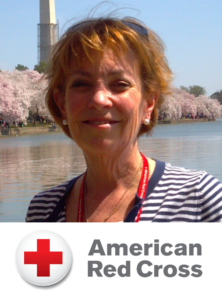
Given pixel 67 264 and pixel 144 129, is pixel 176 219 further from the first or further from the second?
pixel 144 129

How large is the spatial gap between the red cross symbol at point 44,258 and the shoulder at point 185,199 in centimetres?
37

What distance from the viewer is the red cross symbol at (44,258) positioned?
5.14ft

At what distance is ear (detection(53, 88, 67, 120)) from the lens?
6.83 feet

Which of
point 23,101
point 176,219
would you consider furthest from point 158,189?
point 23,101

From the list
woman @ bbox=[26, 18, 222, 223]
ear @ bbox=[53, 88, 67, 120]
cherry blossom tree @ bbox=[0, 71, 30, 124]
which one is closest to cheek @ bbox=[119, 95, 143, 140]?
woman @ bbox=[26, 18, 222, 223]

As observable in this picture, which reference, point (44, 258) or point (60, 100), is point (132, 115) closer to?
point (60, 100)

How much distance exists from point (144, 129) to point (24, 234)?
2.53 ft

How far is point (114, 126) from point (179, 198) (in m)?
0.39

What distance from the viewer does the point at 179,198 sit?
174 cm

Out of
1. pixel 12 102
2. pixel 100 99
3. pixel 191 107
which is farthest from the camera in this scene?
pixel 191 107

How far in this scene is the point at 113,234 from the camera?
166 cm

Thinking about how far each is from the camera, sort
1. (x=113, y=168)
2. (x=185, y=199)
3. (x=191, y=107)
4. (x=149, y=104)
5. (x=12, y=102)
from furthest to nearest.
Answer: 1. (x=191, y=107)
2. (x=12, y=102)
3. (x=149, y=104)
4. (x=113, y=168)
5. (x=185, y=199)

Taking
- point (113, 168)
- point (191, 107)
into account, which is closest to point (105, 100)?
point (113, 168)

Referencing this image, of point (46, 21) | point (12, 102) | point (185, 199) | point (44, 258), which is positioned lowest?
point (12, 102)
